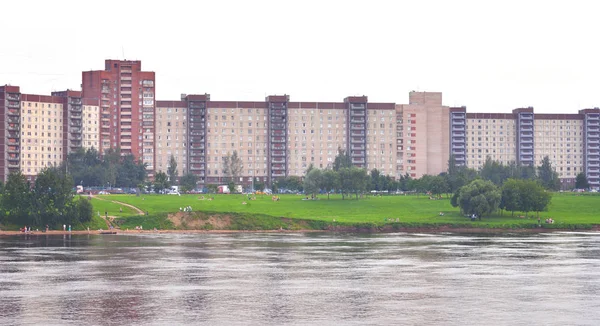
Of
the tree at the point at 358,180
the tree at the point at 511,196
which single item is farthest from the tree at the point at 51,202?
the tree at the point at 358,180

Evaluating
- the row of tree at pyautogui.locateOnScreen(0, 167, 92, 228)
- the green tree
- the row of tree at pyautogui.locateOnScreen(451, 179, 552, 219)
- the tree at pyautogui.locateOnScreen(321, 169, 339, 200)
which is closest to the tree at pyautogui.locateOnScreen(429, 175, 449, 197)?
the tree at pyautogui.locateOnScreen(321, 169, 339, 200)

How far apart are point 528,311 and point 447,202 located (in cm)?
12334

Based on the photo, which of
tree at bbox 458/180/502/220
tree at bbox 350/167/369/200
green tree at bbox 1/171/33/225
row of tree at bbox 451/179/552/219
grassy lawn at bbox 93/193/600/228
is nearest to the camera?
green tree at bbox 1/171/33/225

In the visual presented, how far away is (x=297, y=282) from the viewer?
221 feet

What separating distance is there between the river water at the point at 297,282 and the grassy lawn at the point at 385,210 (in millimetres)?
30682

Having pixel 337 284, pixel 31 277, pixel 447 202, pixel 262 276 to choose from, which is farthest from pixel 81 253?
pixel 447 202

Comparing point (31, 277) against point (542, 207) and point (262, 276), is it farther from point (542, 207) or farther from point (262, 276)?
point (542, 207)

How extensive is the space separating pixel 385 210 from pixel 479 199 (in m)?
24.2

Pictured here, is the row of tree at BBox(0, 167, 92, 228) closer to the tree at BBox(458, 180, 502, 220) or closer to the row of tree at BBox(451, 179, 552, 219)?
the tree at BBox(458, 180, 502, 220)

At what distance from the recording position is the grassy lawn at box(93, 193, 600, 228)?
139 metres

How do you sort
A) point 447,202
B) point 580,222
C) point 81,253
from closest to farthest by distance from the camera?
point 81,253 → point 580,222 → point 447,202

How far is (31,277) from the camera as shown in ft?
227

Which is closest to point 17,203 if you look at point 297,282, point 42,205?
point 42,205

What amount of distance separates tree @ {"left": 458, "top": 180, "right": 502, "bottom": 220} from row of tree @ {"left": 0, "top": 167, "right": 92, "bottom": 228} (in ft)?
187
